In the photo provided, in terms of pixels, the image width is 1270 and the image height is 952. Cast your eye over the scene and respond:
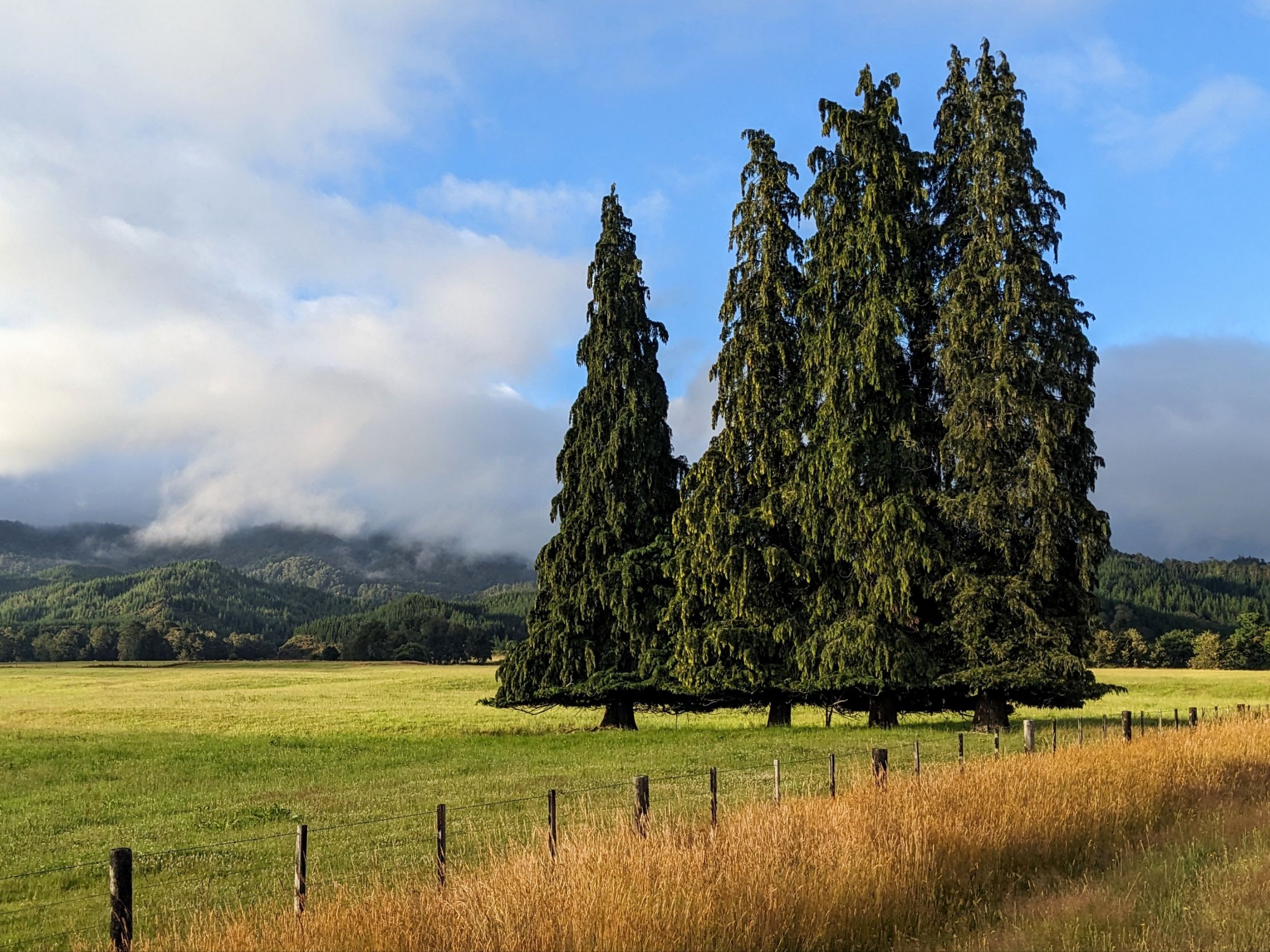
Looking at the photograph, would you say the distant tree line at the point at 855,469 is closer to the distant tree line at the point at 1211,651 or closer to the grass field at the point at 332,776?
the grass field at the point at 332,776

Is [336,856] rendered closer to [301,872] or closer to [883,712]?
[301,872]

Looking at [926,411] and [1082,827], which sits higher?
[926,411]

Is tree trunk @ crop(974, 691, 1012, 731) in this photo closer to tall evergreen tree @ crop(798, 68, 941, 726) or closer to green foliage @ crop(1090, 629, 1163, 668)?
tall evergreen tree @ crop(798, 68, 941, 726)

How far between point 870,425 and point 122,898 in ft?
81.1

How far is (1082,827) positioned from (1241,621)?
123 metres

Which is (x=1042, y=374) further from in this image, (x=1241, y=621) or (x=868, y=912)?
(x=1241, y=621)

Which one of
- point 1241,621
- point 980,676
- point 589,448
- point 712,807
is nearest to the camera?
point 712,807

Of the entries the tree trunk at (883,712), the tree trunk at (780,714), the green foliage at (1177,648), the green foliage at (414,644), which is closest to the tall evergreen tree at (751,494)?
the tree trunk at (780,714)

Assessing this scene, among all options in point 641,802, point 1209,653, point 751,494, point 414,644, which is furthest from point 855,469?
point 414,644

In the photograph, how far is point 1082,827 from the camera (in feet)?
40.2

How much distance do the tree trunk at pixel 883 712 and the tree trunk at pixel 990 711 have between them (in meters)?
2.55

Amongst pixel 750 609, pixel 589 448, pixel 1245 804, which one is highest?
pixel 589 448

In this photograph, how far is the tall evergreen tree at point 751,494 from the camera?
29.9 meters

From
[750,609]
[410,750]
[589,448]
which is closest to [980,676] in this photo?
[750,609]
